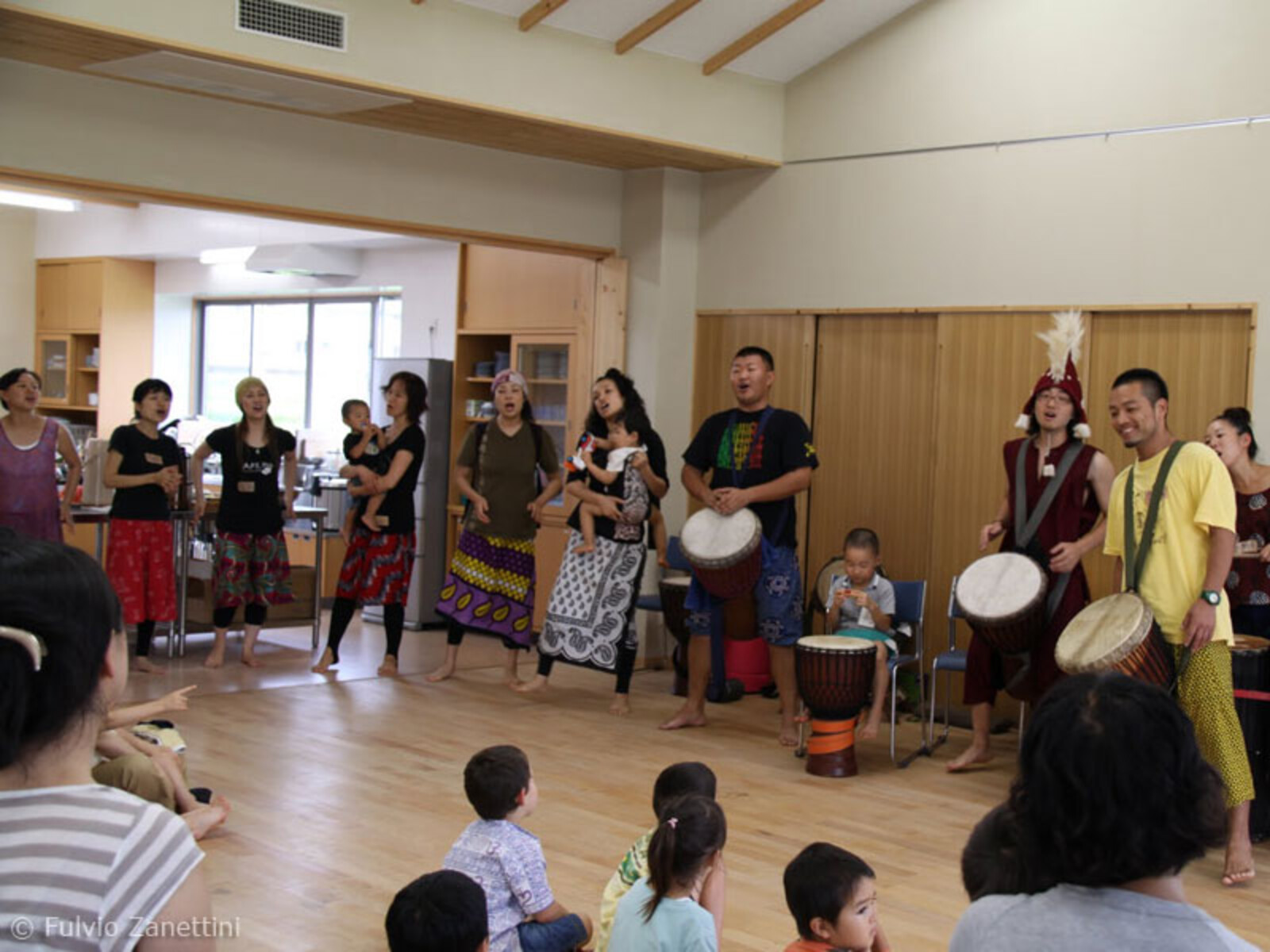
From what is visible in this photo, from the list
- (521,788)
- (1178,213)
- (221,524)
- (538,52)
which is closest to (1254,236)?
(1178,213)

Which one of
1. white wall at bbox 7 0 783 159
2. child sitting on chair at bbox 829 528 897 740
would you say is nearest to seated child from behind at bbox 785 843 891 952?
child sitting on chair at bbox 829 528 897 740

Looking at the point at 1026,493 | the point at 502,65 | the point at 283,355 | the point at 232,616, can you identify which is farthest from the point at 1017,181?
the point at 283,355

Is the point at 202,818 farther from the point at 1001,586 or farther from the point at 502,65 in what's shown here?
the point at 502,65

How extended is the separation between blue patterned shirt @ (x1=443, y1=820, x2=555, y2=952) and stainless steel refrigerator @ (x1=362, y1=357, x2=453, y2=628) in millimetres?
5910

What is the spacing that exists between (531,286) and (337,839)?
4.90 m

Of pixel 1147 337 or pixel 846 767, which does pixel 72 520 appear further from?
pixel 1147 337

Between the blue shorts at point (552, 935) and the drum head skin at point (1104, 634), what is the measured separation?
1.84 meters

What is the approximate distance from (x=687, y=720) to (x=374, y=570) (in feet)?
6.55

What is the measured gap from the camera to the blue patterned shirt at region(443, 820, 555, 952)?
130 inches

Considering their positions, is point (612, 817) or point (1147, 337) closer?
point (612, 817)

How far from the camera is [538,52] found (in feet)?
22.3

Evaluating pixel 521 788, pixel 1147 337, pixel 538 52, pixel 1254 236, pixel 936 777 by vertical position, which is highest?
pixel 538 52

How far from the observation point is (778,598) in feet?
20.8

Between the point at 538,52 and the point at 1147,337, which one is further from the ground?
the point at 538,52
